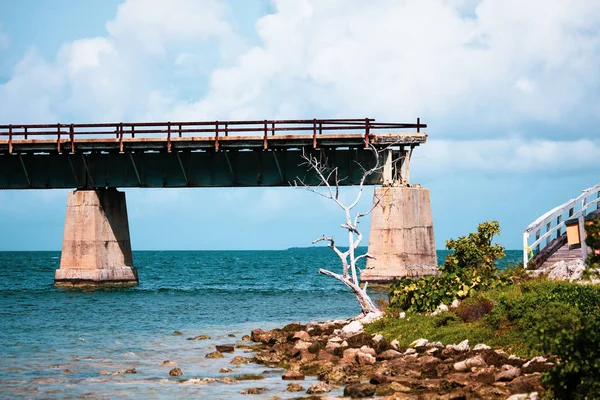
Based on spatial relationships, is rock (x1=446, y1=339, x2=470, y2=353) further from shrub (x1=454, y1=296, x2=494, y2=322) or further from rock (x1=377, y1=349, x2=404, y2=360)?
shrub (x1=454, y1=296, x2=494, y2=322)

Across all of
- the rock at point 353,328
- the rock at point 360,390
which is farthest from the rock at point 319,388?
the rock at point 353,328

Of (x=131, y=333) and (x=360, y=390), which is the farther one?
(x=131, y=333)

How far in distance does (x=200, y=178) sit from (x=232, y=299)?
295 inches

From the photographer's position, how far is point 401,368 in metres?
18.8

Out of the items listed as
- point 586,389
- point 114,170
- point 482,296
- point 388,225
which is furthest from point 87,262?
point 586,389

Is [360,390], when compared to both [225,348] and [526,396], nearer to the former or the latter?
[526,396]

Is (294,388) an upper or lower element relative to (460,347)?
lower

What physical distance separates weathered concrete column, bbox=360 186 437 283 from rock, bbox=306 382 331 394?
90.1ft

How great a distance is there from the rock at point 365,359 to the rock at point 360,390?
2987 mm

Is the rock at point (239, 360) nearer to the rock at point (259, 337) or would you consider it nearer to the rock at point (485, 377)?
the rock at point (259, 337)

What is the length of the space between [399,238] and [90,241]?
55.5 feet

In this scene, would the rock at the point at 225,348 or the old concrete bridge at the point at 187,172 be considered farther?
the old concrete bridge at the point at 187,172

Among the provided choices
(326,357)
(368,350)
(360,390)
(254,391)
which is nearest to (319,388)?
(360,390)

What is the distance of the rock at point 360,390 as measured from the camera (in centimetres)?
1678
